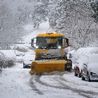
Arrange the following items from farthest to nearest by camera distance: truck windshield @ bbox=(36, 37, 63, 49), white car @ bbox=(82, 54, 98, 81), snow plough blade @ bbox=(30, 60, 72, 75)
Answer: truck windshield @ bbox=(36, 37, 63, 49) → snow plough blade @ bbox=(30, 60, 72, 75) → white car @ bbox=(82, 54, 98, 81)

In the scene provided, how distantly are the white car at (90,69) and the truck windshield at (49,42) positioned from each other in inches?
340

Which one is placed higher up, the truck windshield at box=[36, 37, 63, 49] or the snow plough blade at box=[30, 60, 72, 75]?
the truck windshield at box=[36, 37, 63, 49]

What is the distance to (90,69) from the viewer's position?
21.4 metres

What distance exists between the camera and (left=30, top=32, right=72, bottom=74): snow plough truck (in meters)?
27.9

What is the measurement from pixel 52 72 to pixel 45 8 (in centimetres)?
7694

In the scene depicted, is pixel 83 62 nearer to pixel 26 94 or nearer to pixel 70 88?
pixel 70 88

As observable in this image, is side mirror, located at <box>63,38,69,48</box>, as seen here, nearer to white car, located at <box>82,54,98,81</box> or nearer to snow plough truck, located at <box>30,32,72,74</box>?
snow plough truck, located at <box>30,32,72,74</box>

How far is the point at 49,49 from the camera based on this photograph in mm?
31000

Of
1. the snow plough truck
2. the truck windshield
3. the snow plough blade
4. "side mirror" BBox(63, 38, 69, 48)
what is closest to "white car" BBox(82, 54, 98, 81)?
the snow plough blade

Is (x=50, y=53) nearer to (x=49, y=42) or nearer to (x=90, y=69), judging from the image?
(x=49, y=42)

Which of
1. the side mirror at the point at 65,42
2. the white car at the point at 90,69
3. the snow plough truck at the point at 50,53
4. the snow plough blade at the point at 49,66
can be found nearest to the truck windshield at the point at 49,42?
the snow plough truck at the point at 50,53

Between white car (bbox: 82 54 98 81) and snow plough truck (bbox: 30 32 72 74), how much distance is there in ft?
17.4

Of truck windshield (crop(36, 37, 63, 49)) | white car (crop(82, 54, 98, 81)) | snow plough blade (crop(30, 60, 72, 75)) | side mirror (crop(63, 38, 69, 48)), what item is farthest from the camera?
truck windshield (crop(36, 37, 63, 49))

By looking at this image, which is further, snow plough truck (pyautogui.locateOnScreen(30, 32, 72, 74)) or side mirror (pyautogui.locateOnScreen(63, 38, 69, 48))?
side mirror (pyautogui.locateOnScreen(63, 38, 69, 48))
